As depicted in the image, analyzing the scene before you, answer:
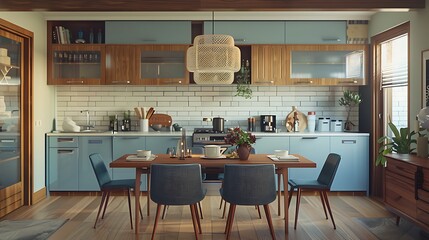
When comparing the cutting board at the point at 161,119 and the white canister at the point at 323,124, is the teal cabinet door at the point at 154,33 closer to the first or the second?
the cutting board at the point at 161,119

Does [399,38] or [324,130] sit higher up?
[399,38]

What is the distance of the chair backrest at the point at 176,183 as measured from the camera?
13.1 ft

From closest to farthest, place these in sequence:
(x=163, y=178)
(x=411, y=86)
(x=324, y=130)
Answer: (x=163, y=178) < (x=411, y=86) < (x=324, y=130)

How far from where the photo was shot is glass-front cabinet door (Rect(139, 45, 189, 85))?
641cm

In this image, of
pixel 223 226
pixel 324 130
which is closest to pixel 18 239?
pixel 223 226

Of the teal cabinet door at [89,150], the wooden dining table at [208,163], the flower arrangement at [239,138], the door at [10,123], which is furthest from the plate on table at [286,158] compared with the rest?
the door at [10,123]

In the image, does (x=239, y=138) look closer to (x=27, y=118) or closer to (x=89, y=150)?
(x=89, y=150)

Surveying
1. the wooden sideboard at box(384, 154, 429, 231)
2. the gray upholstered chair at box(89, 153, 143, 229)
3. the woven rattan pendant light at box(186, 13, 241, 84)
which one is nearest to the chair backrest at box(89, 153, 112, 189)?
the gray upholstered chair at box(89, 153, 143, 229)

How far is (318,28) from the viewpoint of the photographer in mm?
6426

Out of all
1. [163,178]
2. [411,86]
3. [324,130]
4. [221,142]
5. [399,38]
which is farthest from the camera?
[324,130]

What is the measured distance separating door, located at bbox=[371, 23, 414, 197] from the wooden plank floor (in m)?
1.00

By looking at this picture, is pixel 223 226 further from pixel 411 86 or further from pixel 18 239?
pixel 411 86

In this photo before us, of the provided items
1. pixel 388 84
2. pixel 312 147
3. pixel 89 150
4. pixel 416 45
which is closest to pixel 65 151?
pixel 89 150

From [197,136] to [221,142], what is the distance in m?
0.36
